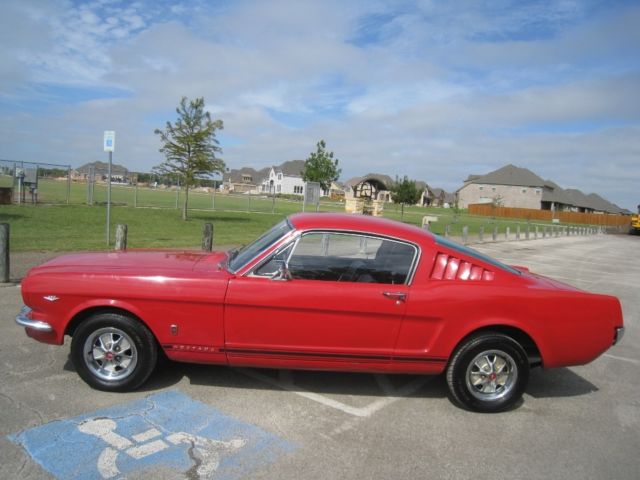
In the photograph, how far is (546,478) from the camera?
309 centimetres

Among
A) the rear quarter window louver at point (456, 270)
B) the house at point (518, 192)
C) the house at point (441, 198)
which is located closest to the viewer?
the rear quarter window louver at point (456, 270)

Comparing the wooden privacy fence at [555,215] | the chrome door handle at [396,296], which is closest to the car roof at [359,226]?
the chrome door handle at [396,296]

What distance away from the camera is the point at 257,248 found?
4.12 m

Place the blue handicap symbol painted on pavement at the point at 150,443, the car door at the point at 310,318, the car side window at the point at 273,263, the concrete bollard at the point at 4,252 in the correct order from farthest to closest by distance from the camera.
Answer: the concrete bollard at the point at 4,252
the car side window at the point at 273,263
the car door at the point at 310,318
the blue handicap symbol painted on pavement at the point at 150,443

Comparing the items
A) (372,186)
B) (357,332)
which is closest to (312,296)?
(357,332)

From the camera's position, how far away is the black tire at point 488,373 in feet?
12.7

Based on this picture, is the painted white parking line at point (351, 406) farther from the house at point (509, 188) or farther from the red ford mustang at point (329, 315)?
the house at point (509, 188)

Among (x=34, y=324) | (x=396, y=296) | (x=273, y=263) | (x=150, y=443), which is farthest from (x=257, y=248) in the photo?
(x=34, y=324)

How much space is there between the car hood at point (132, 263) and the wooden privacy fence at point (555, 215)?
67.6 meters

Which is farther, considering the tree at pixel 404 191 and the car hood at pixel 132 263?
the tree at pixel 404 191

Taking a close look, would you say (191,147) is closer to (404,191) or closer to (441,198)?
(404,191)

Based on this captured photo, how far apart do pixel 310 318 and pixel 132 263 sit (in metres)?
1.66

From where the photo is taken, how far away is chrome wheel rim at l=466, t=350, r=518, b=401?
392 cm

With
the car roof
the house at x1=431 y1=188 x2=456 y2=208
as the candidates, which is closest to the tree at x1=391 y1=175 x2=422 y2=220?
the car roof
